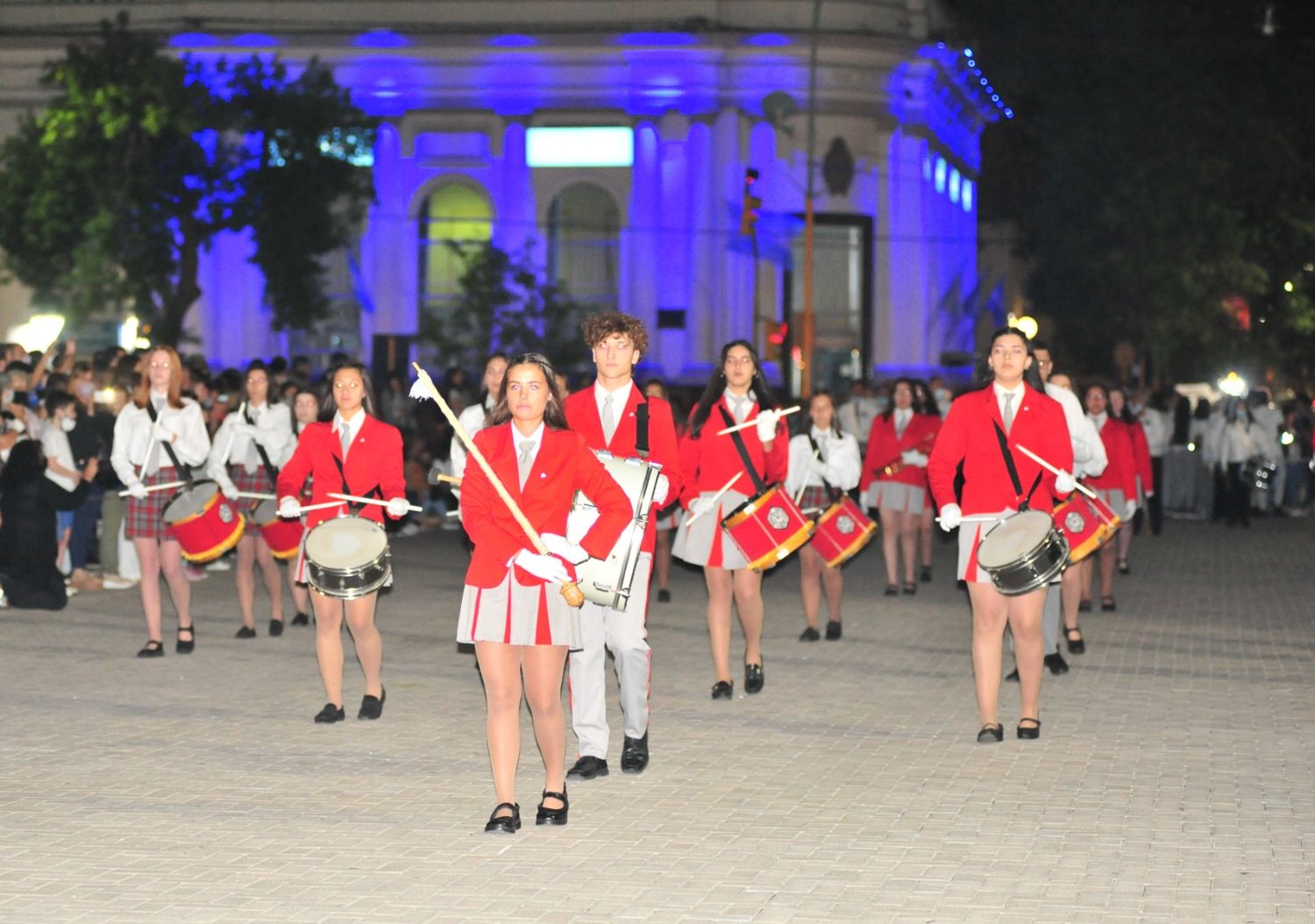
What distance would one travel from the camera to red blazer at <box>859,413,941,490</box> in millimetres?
19625

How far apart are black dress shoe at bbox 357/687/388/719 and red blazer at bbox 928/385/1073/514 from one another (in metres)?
3.33

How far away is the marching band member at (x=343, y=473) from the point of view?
1123 centimetres

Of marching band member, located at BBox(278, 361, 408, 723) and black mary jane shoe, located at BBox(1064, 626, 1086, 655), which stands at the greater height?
marching band member, located at BBox(278, 361, 408, 723)

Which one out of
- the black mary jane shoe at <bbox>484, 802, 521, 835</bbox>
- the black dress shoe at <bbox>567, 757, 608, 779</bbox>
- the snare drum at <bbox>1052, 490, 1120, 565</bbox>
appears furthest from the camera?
the snare drum at <bbox>1052, 490, 1120, 565</bbox>

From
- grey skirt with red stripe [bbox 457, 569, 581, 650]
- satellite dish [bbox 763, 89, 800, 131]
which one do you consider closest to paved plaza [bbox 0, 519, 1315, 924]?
grey skirt with red stripe [bbox 457, 569, 581, 650]

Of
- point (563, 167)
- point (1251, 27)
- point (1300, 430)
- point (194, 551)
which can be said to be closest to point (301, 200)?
point (563, 167)

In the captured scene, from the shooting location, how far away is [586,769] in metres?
9.80

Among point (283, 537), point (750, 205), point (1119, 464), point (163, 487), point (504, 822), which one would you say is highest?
point (750, 205)

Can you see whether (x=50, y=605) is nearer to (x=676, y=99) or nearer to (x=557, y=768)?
(x=557, y=768)

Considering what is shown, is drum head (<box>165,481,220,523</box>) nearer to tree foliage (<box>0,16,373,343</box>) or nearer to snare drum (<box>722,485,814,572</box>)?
snare drum (<box>722,485,814,572</box>)

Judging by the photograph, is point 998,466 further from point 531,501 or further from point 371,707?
point 371,707

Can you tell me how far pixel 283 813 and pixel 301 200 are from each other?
34.6 m

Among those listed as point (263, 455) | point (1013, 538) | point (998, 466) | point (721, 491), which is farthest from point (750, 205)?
point (1013, 538)

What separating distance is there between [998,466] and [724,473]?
206 centimetres
